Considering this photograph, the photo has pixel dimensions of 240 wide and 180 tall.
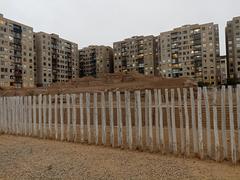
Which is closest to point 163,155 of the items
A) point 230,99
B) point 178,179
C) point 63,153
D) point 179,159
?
point 179,159

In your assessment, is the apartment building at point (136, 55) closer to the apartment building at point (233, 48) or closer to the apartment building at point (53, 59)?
the apartment building at point (53, 59)

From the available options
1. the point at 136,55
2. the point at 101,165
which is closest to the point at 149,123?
the point at 101,165

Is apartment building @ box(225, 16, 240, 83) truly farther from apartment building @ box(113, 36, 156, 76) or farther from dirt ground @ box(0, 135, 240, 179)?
dirt ground @ box(0, 135, 240, 179)

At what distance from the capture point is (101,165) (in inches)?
190

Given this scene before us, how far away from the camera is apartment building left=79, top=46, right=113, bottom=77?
105438 millimetres

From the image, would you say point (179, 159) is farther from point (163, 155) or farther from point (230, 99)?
point (230, 99)

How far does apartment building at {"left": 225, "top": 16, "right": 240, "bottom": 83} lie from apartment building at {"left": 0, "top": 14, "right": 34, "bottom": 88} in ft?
224

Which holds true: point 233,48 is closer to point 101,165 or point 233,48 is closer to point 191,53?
point 191,53

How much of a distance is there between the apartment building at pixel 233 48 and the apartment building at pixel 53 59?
62719mm

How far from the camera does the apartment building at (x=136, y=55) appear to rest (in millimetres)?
94938

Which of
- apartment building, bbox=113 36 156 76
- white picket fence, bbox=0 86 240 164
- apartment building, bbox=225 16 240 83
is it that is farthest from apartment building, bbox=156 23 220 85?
white picket fence, bbox=0 86 240 164

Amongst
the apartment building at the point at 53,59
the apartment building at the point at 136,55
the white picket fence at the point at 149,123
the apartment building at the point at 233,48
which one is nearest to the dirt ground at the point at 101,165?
the white picket fence at the point at 149,123

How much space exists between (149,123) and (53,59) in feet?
292

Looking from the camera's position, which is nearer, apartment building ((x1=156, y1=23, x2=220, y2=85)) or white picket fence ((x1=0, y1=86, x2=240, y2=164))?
white picket fence ((x1=0, y1=86, x2=240, y2=164))
